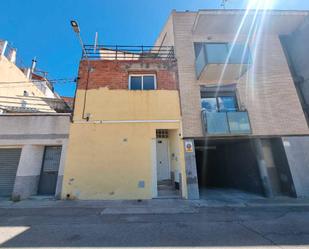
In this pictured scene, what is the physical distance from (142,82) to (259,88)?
6.85 metres

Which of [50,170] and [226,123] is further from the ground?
[226,123]

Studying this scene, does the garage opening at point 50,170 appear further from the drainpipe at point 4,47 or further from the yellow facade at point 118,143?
the drainpipe at point 4,47

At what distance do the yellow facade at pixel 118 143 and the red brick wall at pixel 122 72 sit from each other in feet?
1.38

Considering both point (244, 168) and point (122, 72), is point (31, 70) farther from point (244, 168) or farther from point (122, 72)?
point (244, 168)

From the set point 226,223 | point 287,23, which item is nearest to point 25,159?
point 226,223

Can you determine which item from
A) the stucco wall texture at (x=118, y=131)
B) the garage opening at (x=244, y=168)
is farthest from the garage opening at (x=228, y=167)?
the stucco wall texture at (x=118, y=131)

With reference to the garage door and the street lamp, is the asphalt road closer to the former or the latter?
the garage door

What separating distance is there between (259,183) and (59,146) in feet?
35.9

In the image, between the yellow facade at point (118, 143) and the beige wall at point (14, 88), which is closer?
the yellow facade at point (118, 143)

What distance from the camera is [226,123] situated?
841cm

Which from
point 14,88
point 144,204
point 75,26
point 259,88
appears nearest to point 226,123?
point 259,88

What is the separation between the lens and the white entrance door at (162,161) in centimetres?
902

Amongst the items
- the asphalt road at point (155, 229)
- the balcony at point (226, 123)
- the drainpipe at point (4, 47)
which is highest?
the drainpipe at point (4, 47)

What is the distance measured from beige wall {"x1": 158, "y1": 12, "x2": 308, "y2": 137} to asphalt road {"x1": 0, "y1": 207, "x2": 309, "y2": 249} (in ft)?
14.0
